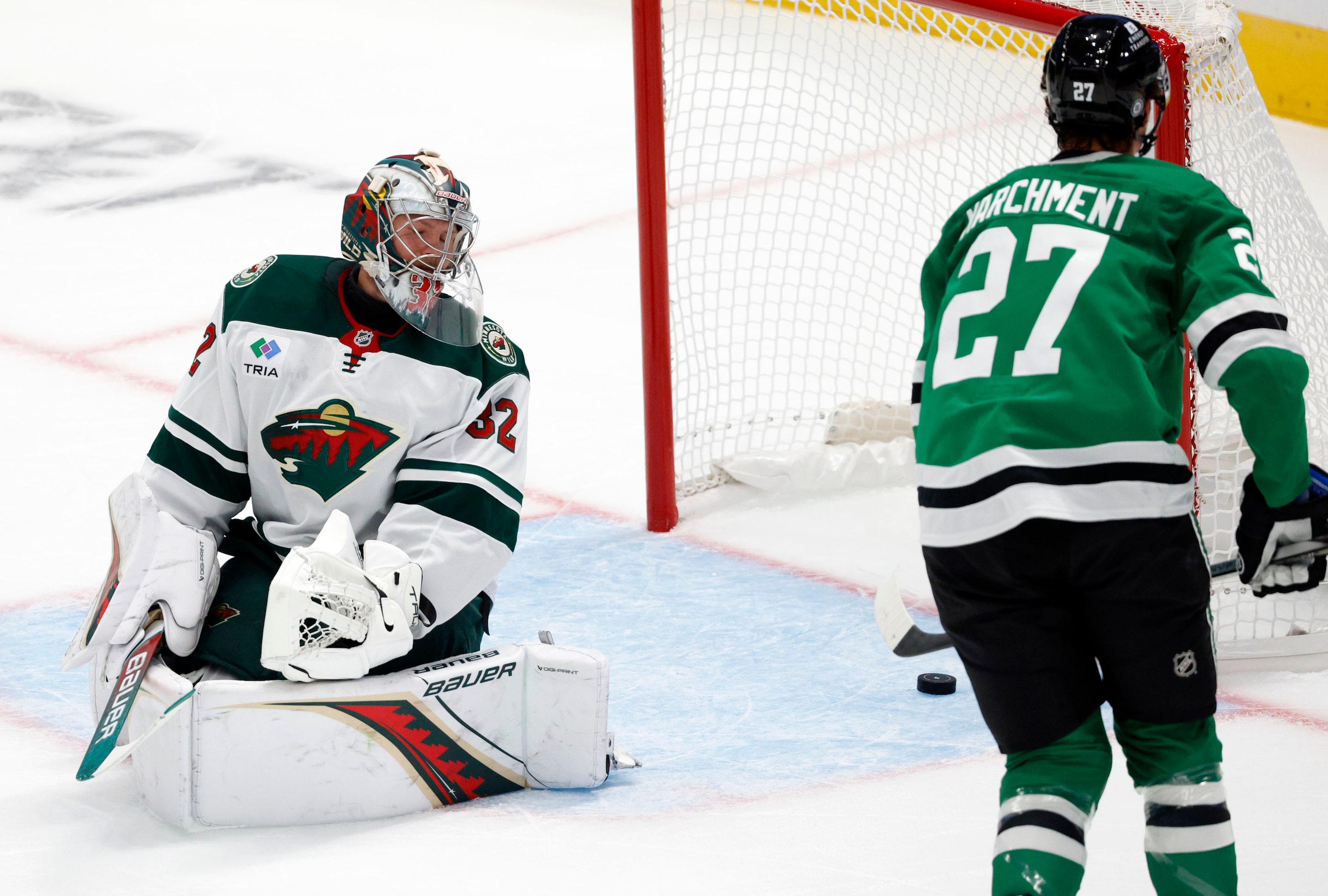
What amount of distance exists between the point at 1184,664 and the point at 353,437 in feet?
4.34

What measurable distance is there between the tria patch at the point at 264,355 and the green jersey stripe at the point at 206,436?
0.13m

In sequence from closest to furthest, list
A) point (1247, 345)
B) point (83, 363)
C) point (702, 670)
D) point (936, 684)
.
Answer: point (1247, 345), point (936, 684), point (702, 670), point (83, 363)

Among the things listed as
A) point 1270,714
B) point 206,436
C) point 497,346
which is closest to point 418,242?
point 497,346

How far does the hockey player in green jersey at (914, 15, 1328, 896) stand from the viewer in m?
1.67

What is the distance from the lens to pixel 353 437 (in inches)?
98.1

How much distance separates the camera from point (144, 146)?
23.5ft

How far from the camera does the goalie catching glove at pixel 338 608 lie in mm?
2266

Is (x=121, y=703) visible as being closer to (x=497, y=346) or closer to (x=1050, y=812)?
(x=497, y=346)

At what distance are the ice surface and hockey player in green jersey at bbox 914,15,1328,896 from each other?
53 cm

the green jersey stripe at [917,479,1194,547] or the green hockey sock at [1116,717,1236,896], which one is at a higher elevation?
the green jersey stripe at [917,479,1194,547]

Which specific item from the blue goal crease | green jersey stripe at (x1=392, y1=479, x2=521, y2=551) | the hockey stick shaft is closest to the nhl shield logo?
the blue goal crease

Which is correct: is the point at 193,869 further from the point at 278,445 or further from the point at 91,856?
the point at 278,445

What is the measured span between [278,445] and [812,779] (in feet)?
3.29

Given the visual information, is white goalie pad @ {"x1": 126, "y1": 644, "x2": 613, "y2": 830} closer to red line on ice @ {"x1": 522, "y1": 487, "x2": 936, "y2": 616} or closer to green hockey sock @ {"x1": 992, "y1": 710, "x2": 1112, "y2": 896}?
green hockey sock @ {"x1": 992, "y1": 710, "x2": 1112, "y2": 896}
